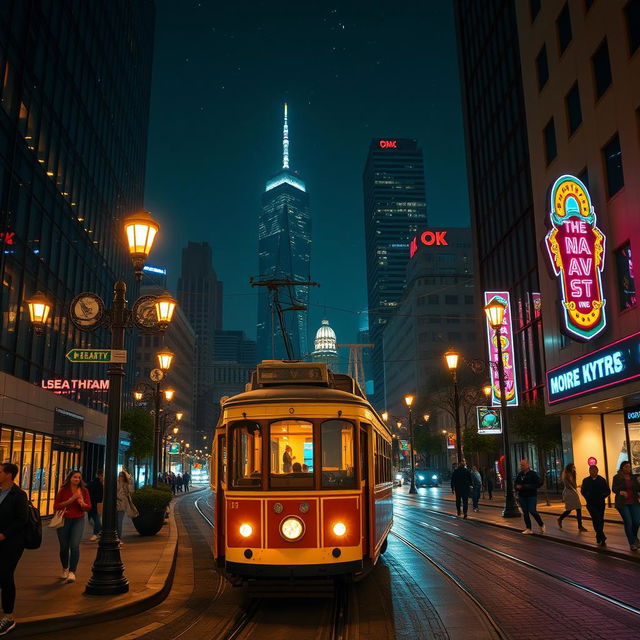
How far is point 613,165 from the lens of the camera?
2247 cm

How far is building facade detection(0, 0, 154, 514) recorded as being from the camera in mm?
24562

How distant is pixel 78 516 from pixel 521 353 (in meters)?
37.5

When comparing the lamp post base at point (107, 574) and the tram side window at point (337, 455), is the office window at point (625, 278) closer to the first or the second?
the tram side window at point (337, 455)

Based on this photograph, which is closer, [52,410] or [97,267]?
[52,410]

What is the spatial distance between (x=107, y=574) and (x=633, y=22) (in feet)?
71.3

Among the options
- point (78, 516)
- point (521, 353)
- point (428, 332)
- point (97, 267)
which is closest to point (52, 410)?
point (97, 267)

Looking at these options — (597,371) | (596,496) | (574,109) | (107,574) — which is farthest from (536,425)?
(107,574)

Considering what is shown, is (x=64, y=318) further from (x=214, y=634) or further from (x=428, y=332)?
(x=428, y=332)

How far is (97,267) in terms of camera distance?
3944cm

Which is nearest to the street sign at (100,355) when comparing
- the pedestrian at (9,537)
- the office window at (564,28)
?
the pedestrian at (9,537)

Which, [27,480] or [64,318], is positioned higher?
[64,318]

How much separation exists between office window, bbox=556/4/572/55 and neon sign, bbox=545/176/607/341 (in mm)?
7232

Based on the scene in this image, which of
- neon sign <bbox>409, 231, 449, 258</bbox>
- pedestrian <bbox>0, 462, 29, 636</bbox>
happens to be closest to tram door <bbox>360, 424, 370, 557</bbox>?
pedestrian <bbox>0, 462, 29, 636</bbox>

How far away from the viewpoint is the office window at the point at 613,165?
72.4ft
